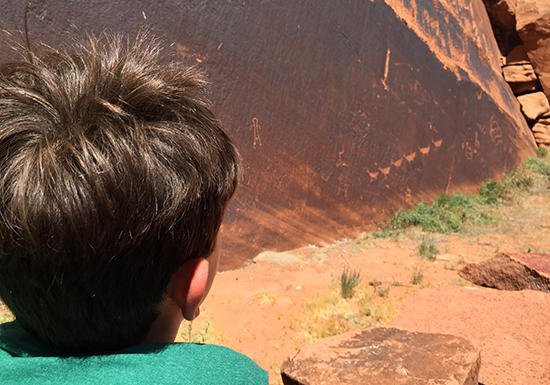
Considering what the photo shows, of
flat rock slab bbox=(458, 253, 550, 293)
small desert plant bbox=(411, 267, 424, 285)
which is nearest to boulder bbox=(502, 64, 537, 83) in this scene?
flat rock slab bbox=(458, 253, 550, 293)

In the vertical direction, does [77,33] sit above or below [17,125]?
above

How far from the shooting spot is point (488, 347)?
91.4 inches

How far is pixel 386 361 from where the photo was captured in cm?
192

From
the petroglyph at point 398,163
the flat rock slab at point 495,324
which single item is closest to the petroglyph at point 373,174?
the petroglyph at point 398,163

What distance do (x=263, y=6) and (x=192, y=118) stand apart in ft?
11.4

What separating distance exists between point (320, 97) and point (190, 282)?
154 inches

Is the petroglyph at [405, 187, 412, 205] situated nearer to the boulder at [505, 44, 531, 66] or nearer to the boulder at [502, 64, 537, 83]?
the boulder at [502, 64, 537, 83]

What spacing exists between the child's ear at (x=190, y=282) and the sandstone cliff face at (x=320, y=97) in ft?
8.44

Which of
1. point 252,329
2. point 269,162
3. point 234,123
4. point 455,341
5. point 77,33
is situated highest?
point 77,33

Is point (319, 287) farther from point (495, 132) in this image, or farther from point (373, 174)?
point (495, 132)

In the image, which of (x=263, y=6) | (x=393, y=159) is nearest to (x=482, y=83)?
(x=393, y=159)

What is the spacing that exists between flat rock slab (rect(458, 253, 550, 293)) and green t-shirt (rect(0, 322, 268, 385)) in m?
3.12

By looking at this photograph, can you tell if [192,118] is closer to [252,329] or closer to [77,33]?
[252,329]

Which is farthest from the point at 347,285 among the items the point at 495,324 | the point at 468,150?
the point at 468,150
